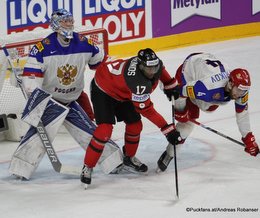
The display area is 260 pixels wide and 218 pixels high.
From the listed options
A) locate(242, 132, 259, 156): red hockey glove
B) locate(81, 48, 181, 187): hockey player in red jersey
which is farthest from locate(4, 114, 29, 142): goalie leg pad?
locate(242, 132, 259, 156): red hockey glove

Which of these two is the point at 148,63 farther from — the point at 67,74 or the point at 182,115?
the point at 67,74

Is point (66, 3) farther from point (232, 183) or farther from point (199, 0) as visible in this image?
point (232, 183)

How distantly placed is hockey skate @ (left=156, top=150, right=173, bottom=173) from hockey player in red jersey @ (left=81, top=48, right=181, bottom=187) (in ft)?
0.31

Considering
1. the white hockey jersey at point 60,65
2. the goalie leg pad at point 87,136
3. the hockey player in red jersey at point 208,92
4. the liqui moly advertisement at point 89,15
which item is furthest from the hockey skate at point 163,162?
the liqui moly advertisement at point 89,15

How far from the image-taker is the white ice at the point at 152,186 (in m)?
5.10

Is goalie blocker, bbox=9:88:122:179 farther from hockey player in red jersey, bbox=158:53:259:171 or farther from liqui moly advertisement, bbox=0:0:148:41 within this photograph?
→ liqui moly advertisement, bbox=0:0:148:41

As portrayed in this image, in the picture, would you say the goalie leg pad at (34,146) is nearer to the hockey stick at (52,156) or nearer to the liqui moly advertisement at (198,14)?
the hockey stick at (52,156)

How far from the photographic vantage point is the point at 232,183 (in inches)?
223

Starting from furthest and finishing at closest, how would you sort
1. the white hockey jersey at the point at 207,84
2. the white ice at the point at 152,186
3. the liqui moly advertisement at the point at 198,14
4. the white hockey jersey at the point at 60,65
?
the liqui moly advertisement at the point at 198,14, the white hockey jersey at the point at 60,65, the white hockey jersey at the point at 207,84, the white ice at the point at 152,186

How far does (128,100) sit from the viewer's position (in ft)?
19.2

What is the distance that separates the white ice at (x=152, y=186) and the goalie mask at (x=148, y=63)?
72 cm

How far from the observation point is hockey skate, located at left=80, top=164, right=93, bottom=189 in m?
5.63

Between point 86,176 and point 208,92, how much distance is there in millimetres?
920

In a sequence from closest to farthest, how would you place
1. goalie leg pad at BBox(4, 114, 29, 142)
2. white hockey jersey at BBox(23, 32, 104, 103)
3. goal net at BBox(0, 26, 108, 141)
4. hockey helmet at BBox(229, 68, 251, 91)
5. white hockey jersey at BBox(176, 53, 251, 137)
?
hockey helmet at BBox(229, 68, 251, 91)
white hockey jersey at BBox(176, 53, 251, 137)
white hockey jersey at BBox(23, 32, 104, 103)
goal net at BBox(0, 26, 108, 141)
goalie leg pad at BBox(4, 114, 29, 142)
